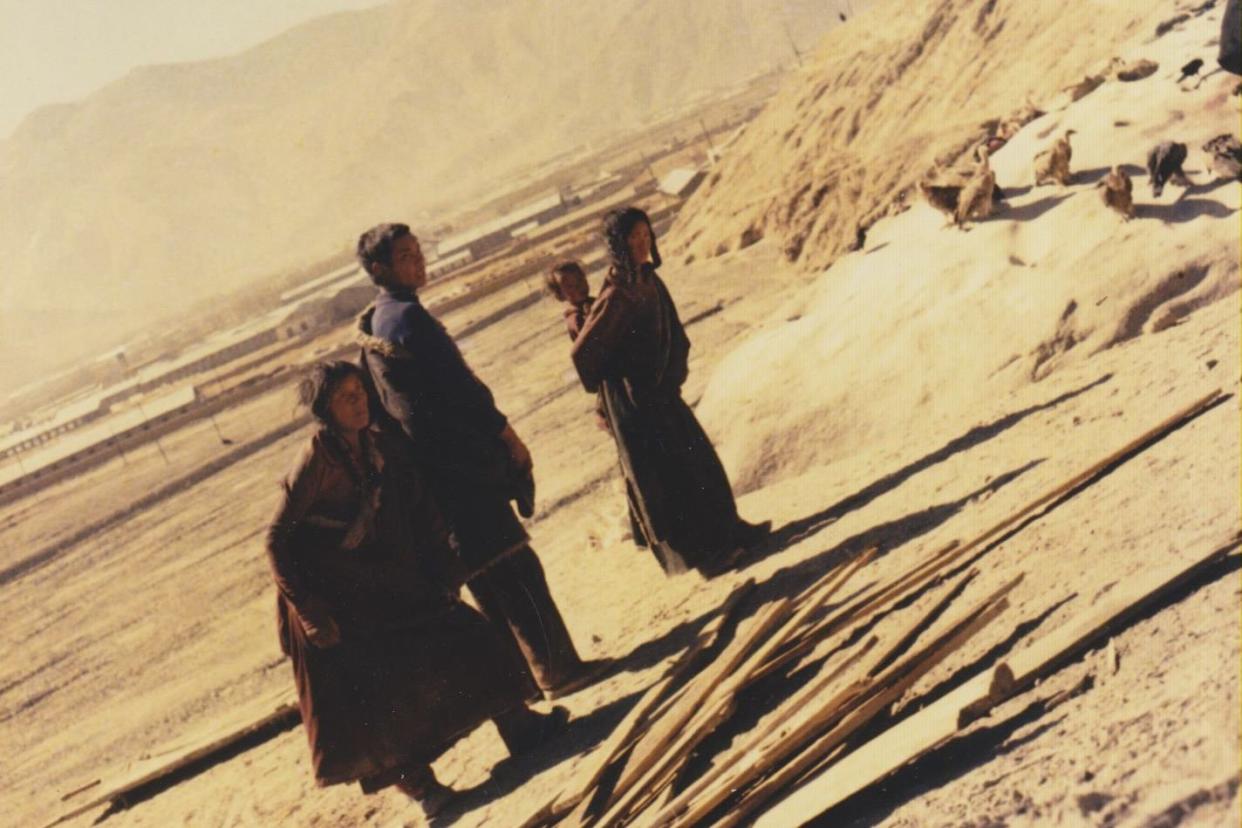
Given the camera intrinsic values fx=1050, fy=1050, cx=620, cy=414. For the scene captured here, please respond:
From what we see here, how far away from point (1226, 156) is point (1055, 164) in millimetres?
1098

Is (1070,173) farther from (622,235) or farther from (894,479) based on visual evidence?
(622,235)

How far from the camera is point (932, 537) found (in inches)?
161

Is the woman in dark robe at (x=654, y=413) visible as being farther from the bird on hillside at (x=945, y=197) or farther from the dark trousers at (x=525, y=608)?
the bird on hillside at (x=945, y=197)

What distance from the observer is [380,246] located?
3773mm

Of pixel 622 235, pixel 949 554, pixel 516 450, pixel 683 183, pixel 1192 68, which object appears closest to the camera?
pixel 949 554

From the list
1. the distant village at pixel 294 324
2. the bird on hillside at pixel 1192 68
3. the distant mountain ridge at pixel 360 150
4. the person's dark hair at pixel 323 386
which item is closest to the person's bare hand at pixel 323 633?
the person's dark hair at pixel 323 386

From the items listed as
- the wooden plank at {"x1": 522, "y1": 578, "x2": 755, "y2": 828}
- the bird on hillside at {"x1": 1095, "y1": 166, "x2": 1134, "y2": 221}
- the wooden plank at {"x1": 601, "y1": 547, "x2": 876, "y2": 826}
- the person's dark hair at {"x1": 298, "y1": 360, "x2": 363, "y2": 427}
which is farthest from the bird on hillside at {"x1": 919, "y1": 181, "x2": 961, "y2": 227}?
the person's dark hair at {"x1": 298, "y1": 360, "x2": 363, "y2": 427}

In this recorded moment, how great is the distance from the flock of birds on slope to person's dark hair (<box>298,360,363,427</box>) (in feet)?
14.0

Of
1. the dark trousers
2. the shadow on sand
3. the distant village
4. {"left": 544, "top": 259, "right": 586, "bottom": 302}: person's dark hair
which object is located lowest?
the shadow on sand

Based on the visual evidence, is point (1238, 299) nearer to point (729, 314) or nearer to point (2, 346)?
point (729, 314)

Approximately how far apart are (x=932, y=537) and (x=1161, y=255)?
2.30 metres

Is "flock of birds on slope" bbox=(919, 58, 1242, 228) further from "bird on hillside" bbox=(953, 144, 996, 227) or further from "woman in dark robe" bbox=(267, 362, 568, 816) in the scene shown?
"woman in dark robe" bbox=(267, 362, 568, 816)

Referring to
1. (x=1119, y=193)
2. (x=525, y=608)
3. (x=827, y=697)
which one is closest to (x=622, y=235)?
(x=525, y=608)

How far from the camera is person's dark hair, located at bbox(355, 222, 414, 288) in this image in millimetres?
3773
